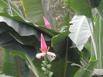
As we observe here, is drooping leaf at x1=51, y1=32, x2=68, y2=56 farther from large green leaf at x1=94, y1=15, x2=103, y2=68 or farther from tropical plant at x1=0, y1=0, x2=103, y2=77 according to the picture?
large green leaf at x1=94, y1=15, x2=103, y2=68

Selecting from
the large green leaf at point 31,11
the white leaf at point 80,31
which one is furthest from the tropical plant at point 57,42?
the large green leaf at point 31,11

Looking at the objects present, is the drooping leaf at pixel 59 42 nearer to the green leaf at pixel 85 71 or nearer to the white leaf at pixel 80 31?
the white leaf at pixel 80 31

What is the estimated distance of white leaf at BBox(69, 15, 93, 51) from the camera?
2.38 meters

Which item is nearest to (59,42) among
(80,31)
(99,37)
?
(80,31)

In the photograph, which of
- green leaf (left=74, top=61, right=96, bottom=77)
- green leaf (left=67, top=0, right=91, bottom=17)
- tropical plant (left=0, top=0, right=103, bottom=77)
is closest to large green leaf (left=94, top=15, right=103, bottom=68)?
tropical plant (left=0, top=0, right=103, bottom=77)

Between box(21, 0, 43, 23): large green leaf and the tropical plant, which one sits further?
box(21, 0, 43, 23): large green leaf

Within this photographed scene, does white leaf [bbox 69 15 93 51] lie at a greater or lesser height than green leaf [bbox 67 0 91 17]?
lesser

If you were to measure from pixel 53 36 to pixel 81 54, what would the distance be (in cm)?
24

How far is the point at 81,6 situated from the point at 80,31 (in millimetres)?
207

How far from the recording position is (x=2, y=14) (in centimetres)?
246

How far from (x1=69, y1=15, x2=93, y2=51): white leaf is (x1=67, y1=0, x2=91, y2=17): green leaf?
13cm

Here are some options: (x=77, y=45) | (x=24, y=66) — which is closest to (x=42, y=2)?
(x=24, y=66)

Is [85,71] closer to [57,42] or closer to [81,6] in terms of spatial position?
[57,42]

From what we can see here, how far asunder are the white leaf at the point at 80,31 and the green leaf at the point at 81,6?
0.42 ft
